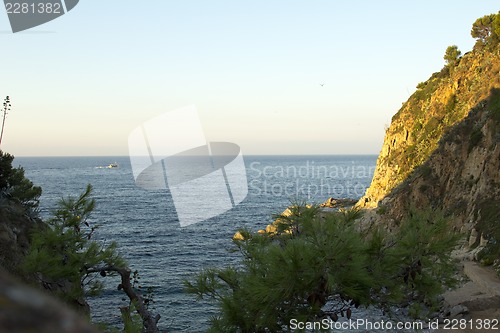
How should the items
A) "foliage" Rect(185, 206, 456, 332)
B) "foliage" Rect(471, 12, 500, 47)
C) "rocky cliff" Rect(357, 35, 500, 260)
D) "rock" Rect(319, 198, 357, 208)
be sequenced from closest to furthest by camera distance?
1. "foliage" Rect(185, 206, 456, 332)
2. "rocky cliff" Rect(357, 35, 500, 260)
3. "foliage" Rect(471, 12, 500, 47)
4. "rock" Rect(319, 198, 357, 208)

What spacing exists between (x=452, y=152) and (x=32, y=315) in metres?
43.0

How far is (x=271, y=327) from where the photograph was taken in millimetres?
9258

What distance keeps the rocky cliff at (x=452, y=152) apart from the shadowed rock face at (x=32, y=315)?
22.2 m

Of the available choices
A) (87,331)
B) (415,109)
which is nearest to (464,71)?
(415,109)

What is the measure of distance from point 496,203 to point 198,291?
27876 mm

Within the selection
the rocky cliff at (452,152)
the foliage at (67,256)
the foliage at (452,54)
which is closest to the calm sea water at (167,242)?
the foliage at (67,256)

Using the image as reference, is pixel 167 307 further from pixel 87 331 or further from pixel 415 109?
pixel 415 109

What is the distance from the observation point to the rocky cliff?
3284 cm

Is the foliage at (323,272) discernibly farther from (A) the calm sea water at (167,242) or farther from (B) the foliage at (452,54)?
(B) the foliage at (452,54)

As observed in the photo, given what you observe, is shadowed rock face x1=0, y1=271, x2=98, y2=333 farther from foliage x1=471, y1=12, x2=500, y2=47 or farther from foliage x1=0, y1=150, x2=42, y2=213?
foliage x1=471, y1=12, x2=500, y2=47

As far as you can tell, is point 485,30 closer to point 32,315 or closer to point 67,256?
point 67,256

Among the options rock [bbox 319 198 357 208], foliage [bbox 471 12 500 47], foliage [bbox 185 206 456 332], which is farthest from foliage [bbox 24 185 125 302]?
rock [bbox 319 198 357 208]

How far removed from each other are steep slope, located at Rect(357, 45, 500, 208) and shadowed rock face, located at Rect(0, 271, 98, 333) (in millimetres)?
47057

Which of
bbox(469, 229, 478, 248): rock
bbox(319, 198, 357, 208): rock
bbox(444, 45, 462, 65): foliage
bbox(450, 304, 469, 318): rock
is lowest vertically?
bbox(319, 198, 357, 208): rock
